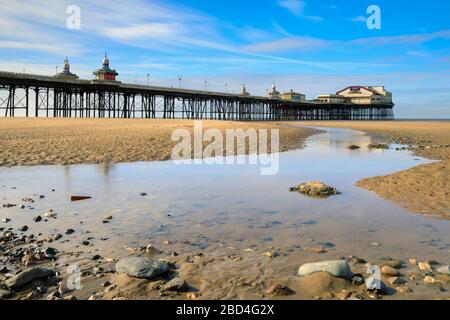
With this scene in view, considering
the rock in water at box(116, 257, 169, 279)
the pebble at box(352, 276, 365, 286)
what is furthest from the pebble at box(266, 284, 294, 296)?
the rock in water at box(116, 257, 169, 279)

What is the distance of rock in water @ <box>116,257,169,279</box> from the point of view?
438 cm

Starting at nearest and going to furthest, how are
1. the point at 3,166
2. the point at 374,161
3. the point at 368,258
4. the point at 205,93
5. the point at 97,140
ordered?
the point at 368,258, the point at 3,166, the point at 374,161, the point at 97,140, the point at 205,93

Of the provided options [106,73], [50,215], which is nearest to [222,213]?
[50,215]

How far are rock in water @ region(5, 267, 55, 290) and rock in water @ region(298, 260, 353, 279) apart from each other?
2807mm

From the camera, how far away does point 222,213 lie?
7426mm

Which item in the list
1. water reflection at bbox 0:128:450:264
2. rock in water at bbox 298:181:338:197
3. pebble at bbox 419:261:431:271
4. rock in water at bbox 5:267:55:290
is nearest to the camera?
rock in water at bbox 5:267:55:290

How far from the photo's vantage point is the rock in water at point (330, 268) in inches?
170

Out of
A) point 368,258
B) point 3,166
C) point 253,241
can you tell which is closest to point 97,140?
point 3,166

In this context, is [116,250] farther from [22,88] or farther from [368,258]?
[22,88]

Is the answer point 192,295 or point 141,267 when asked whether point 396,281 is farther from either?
point 141,267

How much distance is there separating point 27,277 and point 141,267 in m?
1.18

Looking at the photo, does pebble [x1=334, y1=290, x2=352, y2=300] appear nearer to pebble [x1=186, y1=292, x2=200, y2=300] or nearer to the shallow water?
the shallow water

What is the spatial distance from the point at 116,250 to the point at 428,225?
4.95 m

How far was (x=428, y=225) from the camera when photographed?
6586 mm
